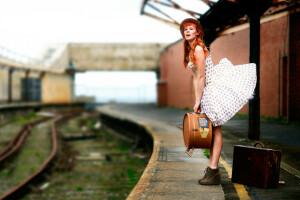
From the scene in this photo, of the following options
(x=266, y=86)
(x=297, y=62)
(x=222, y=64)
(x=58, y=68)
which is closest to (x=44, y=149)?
(x=266, y=86)

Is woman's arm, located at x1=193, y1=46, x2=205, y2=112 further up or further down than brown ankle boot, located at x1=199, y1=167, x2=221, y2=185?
further up

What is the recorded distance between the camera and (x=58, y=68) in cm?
2948

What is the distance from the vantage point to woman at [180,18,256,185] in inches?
131

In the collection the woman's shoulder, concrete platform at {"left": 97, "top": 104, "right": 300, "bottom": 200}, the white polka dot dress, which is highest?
the woman's shoulder

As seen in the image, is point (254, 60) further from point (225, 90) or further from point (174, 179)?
point (174, 179)

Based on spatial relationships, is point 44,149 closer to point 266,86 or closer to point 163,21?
point 163,21

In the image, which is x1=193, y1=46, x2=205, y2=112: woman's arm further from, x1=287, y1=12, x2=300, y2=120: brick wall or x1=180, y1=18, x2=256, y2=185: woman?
x1=287, y1=12, x2=300, y2=120: brick wall

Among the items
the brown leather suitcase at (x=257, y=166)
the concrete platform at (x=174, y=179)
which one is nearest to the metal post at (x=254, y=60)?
the concrete platform at (x=174, y=179)

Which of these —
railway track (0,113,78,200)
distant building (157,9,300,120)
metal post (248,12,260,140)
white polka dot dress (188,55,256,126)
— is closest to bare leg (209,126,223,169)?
white polka dot dress (188,55,256,126)

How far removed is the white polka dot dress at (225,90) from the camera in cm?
333

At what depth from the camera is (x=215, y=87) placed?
3389mm

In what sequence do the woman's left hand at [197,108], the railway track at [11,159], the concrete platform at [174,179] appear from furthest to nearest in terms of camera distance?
the railway track at [11,159], the woman's left hand at [197,108], the concrete platform at [174,179]

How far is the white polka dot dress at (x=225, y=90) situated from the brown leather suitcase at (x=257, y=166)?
465mm

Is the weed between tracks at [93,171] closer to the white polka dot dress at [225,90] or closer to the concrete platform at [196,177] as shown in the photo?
the concrete platform at [196,177]
